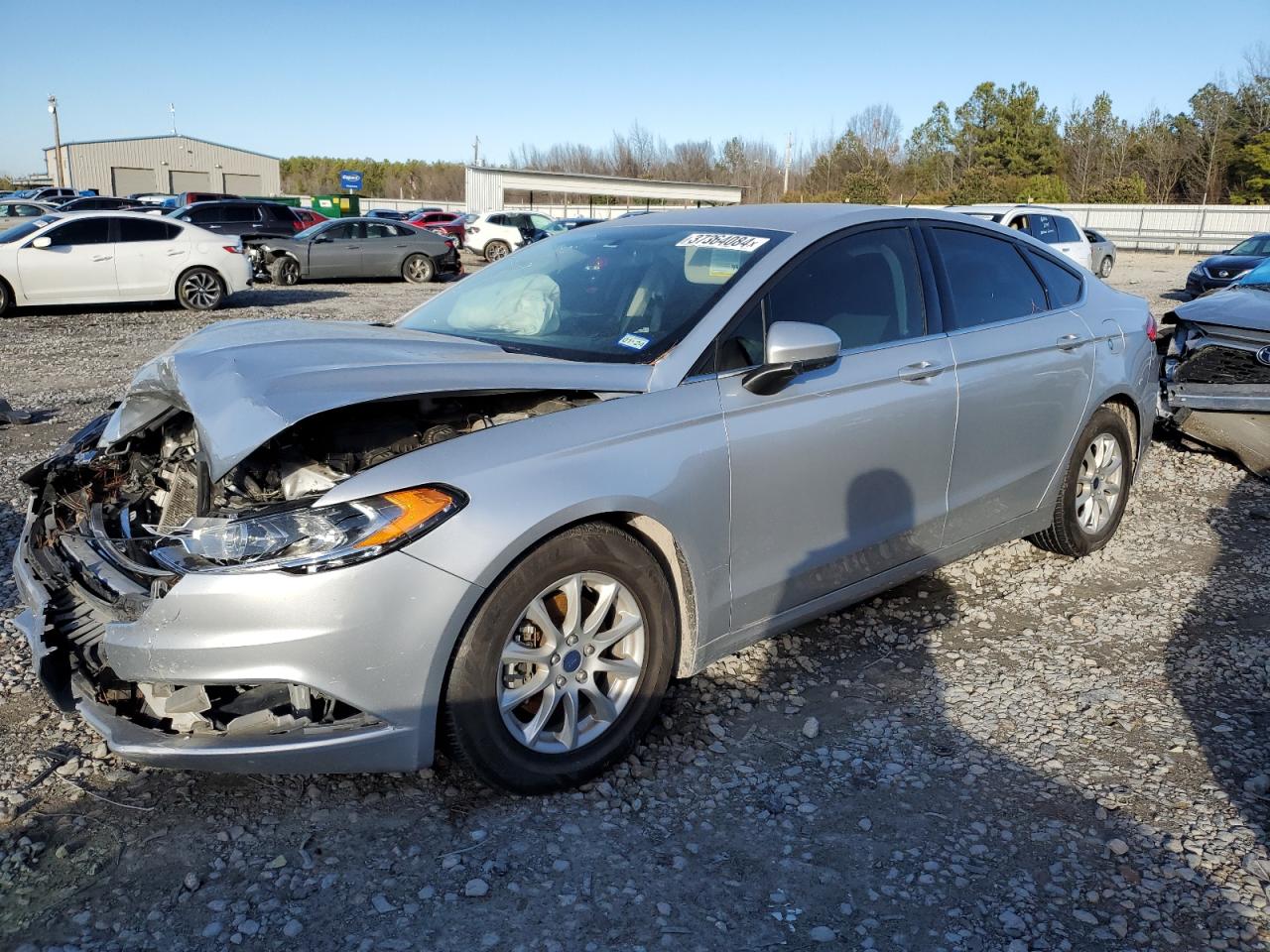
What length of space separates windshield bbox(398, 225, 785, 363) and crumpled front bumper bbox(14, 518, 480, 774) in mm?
1118

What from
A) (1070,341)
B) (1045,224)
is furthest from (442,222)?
(1070,341)

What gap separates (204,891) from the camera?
2.54 meters

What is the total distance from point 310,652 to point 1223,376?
660 cm

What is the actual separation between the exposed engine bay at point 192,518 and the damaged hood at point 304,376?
87 mm

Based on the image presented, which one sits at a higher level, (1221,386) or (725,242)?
(725,242)

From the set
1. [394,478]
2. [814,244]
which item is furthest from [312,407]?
[814,244]

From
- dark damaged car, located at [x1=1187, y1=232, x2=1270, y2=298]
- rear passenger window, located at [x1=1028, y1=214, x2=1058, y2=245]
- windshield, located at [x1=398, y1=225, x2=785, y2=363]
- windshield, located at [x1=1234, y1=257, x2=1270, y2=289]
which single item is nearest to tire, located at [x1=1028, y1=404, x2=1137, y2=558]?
windshield, located at [x1=398, y1=225, x2=785, y2=363]

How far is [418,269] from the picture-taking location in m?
22.9

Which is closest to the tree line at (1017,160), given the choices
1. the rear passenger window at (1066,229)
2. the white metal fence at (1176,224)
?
the white metal fence at (1176,224)

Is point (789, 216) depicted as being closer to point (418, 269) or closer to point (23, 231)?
point (23, 231)

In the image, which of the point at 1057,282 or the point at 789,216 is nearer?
the point at 789,216

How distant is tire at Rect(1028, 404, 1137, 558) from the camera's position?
4789mm

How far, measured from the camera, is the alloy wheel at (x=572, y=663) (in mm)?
2840

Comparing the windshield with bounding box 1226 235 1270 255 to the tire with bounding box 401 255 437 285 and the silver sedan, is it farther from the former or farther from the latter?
the silver sedan
